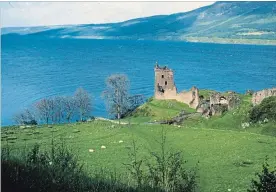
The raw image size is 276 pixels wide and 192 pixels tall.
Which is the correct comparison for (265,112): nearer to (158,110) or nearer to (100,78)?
(158,110)

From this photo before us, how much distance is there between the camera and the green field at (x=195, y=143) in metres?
27.7

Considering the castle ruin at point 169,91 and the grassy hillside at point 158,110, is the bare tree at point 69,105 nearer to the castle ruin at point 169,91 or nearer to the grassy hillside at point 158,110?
the grassy hillside at point 158,110

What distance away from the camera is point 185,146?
122 feet

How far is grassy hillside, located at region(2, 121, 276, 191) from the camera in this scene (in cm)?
2741

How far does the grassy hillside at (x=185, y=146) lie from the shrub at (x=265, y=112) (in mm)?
4150

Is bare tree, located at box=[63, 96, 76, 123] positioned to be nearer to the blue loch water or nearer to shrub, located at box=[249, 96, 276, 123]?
the blue loch water

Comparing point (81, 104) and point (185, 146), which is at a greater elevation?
point (185, 146)

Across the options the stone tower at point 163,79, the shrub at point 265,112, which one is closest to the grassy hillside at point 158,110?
the stone tower at point 163,79

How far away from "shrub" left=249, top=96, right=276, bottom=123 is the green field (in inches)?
27.3

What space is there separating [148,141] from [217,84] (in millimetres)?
95819

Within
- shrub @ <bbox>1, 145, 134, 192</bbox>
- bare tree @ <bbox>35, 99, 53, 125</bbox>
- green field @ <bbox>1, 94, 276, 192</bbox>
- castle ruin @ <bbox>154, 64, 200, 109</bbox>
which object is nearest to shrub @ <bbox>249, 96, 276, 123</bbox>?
green field @ <bbox>1, 94, 276, 192</bbox>

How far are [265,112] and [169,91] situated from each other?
94.8 feet

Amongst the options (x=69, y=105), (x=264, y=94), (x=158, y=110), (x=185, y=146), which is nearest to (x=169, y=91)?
(x=158, y=110)

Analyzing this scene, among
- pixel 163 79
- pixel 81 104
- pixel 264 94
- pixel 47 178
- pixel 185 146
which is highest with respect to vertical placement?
pixel 47 178
